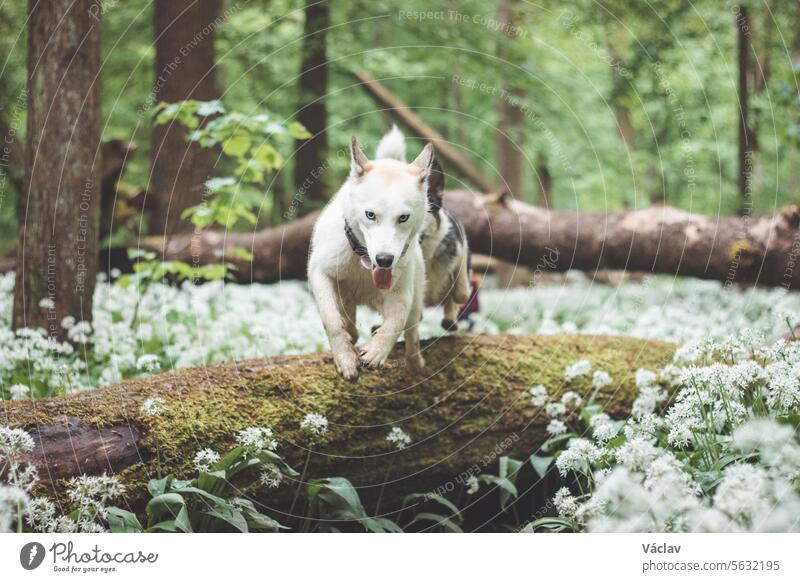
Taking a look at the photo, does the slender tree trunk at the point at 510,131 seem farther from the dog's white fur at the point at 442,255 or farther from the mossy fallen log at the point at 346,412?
the mossy fallen log at the point at 346,412

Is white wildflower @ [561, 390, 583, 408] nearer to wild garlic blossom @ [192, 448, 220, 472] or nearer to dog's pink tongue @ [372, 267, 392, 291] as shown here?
dog's pink tongue @ [372, 267, 392, 291]

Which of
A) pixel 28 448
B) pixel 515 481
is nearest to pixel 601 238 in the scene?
pixel 515 481

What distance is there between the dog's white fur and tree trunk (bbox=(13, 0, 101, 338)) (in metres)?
2.69

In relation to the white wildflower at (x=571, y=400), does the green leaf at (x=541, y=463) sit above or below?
below

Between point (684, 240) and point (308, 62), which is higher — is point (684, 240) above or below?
below

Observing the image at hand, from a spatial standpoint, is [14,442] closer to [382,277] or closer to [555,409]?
[382,277]

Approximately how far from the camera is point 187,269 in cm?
594

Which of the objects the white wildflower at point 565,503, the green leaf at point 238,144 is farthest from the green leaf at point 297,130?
the white wildflower at point 565,503

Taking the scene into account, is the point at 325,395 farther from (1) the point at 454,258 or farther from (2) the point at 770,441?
(2) the point at 770,441

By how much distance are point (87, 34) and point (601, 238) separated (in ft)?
17.3

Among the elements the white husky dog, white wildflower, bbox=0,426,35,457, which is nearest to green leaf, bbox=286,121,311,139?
the white husky dog

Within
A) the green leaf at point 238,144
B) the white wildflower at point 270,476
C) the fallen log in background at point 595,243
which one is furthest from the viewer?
the fallen log in background at point 595,243

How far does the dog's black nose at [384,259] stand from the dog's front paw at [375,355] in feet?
2.20
